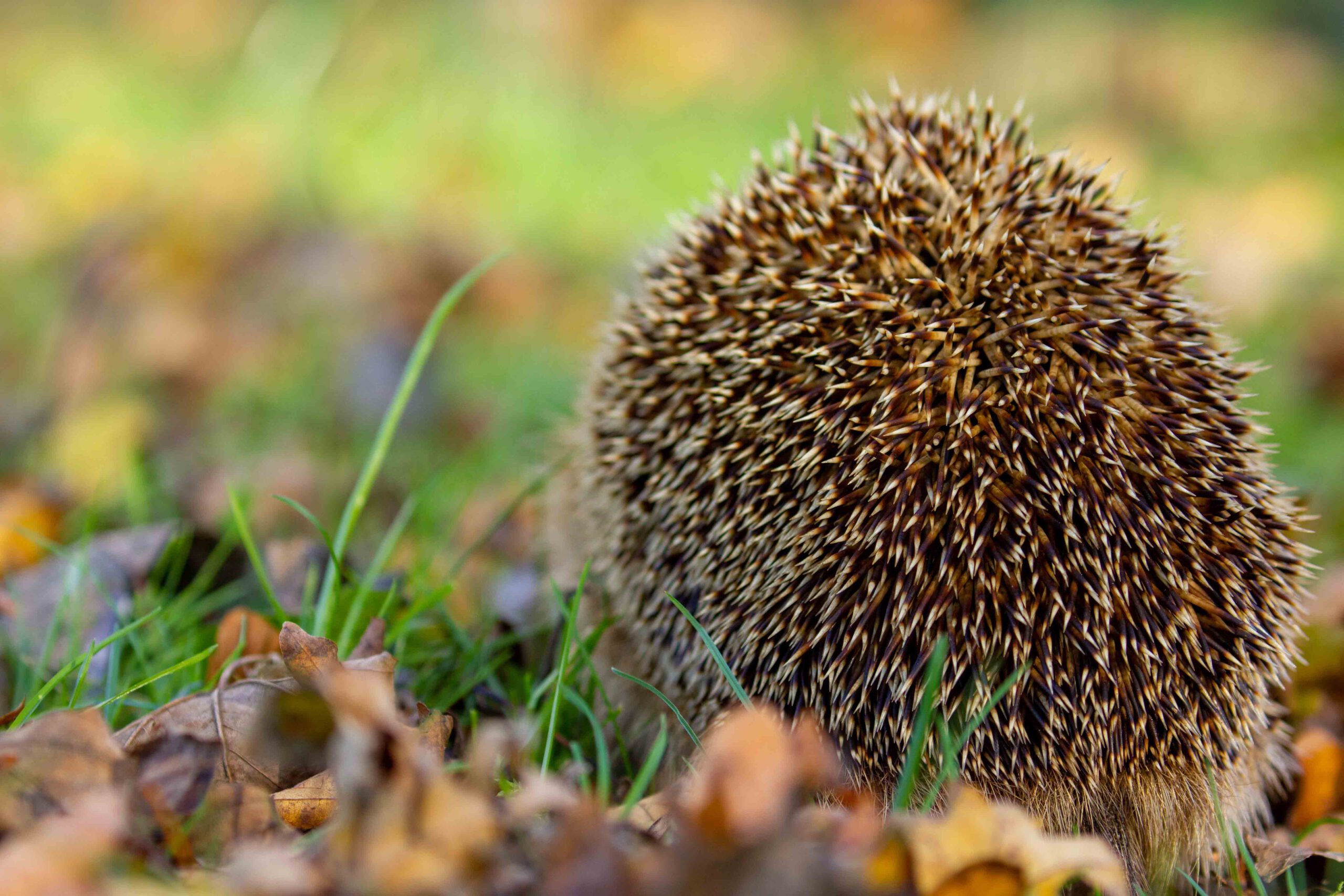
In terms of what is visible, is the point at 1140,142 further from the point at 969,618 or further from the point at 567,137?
the point at 969,618

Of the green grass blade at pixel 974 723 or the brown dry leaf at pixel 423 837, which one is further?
the green grass blade at pixel 974 723

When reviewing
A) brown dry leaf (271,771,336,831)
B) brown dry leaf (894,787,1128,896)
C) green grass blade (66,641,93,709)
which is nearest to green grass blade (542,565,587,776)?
brown dry leaf (271,771,336,831)

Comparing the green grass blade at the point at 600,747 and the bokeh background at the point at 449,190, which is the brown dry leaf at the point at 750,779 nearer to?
the green grass blade at the point at 600,747

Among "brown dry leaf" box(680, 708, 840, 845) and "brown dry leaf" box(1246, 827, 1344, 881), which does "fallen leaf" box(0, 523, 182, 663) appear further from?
"brown dry leaf" box(1246, 827, 1344, 881)

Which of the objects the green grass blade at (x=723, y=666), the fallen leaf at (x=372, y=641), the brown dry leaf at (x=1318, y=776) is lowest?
the fallen leaf at (x=372, y=641)

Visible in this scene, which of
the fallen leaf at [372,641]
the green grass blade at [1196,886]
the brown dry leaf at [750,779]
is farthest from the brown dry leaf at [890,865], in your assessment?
the fallen leaf at [372,641]

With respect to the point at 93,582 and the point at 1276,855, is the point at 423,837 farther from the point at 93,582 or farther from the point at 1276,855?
the point at 93,582
